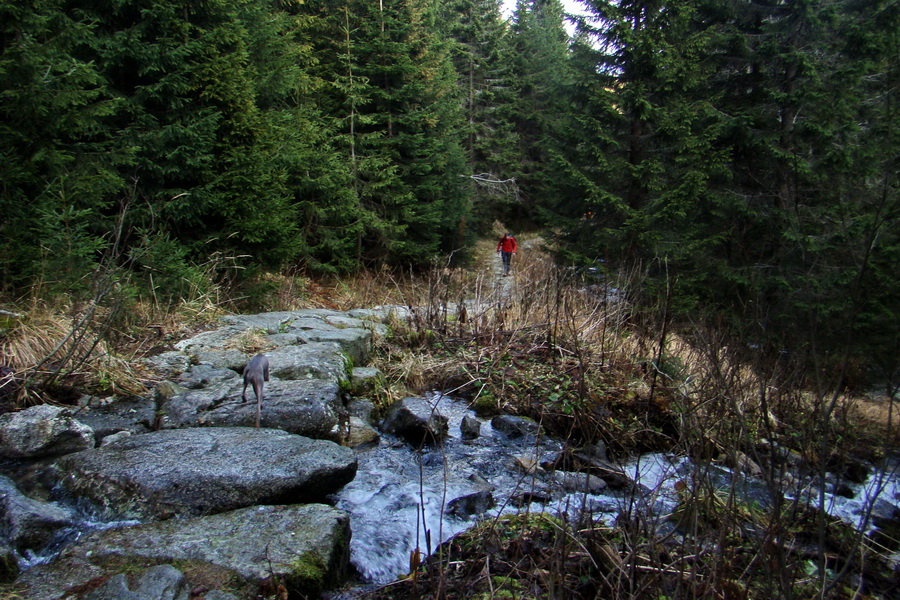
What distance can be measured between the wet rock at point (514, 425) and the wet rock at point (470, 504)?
3.85 feet

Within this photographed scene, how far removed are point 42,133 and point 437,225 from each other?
10.7 meters

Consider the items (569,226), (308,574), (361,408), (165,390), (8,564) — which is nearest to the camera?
(8,564)

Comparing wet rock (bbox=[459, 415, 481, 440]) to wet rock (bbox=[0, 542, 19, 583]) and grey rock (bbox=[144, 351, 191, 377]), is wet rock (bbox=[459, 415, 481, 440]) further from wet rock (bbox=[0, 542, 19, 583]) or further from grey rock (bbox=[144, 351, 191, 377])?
wet rock (bbox=[0, 542, 19, 583])

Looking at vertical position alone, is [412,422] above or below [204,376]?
below

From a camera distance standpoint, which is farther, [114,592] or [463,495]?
[463,495]

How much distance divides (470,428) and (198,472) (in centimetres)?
220

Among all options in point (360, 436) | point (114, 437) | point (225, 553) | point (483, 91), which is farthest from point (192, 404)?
point (483, 91)

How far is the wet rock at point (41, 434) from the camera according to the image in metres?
2.79

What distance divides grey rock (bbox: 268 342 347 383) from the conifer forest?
1472 mm

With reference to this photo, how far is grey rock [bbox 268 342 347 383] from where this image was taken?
4.32 m

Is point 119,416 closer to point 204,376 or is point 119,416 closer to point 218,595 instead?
point 204,376

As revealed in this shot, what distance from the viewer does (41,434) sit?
2.86 metres

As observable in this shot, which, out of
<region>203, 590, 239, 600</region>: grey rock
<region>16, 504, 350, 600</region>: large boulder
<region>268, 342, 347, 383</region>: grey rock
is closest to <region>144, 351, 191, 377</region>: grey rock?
<region>268, 342, 347, 383</region>: grey rock

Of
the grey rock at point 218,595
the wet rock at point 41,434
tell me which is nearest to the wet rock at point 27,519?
the wet rock at point 41,434
